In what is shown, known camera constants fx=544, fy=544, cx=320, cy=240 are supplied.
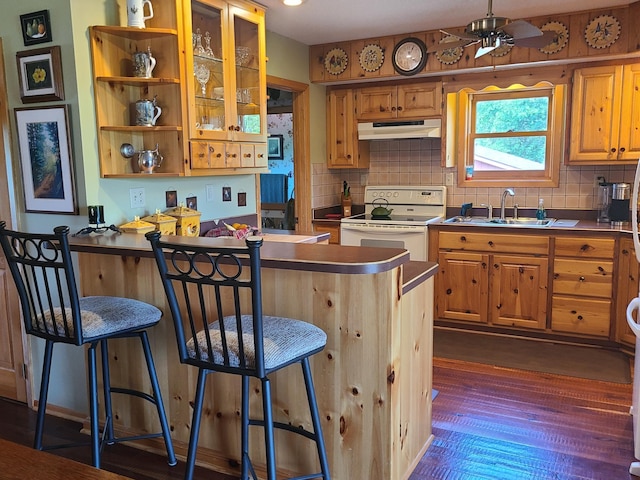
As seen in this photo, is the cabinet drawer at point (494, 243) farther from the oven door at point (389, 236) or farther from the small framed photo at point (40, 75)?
the small framed photo at point (40, 75)

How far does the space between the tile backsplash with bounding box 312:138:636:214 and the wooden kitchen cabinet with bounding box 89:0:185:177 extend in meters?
2.11

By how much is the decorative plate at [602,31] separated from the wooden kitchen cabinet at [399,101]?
1153 mm

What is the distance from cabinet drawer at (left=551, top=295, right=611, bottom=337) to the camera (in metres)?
3.88

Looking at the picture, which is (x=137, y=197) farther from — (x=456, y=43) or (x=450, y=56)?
(x=450, y=56)

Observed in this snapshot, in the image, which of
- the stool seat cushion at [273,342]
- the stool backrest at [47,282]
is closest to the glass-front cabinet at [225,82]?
the stool backrest at [47,282]

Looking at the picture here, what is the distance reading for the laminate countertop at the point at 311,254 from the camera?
1.82 meters

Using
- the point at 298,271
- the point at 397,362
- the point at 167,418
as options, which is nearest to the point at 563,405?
the point at 397,362

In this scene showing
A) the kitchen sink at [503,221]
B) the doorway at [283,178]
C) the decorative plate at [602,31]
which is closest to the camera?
the decorative plate at [602,31]

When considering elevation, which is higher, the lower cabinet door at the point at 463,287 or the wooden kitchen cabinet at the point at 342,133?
the wooden kitchen cabinet at the point at 342,133

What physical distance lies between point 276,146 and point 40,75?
3938 mm

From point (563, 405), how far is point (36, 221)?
3.01 metres

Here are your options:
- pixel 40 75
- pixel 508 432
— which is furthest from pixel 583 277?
pixel 40 75

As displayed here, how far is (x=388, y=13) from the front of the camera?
376cm

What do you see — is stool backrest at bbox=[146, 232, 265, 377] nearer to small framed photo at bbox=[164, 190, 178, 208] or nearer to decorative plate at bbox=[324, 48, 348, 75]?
small framed photo at bbox=[164, 190, 178, 208]
